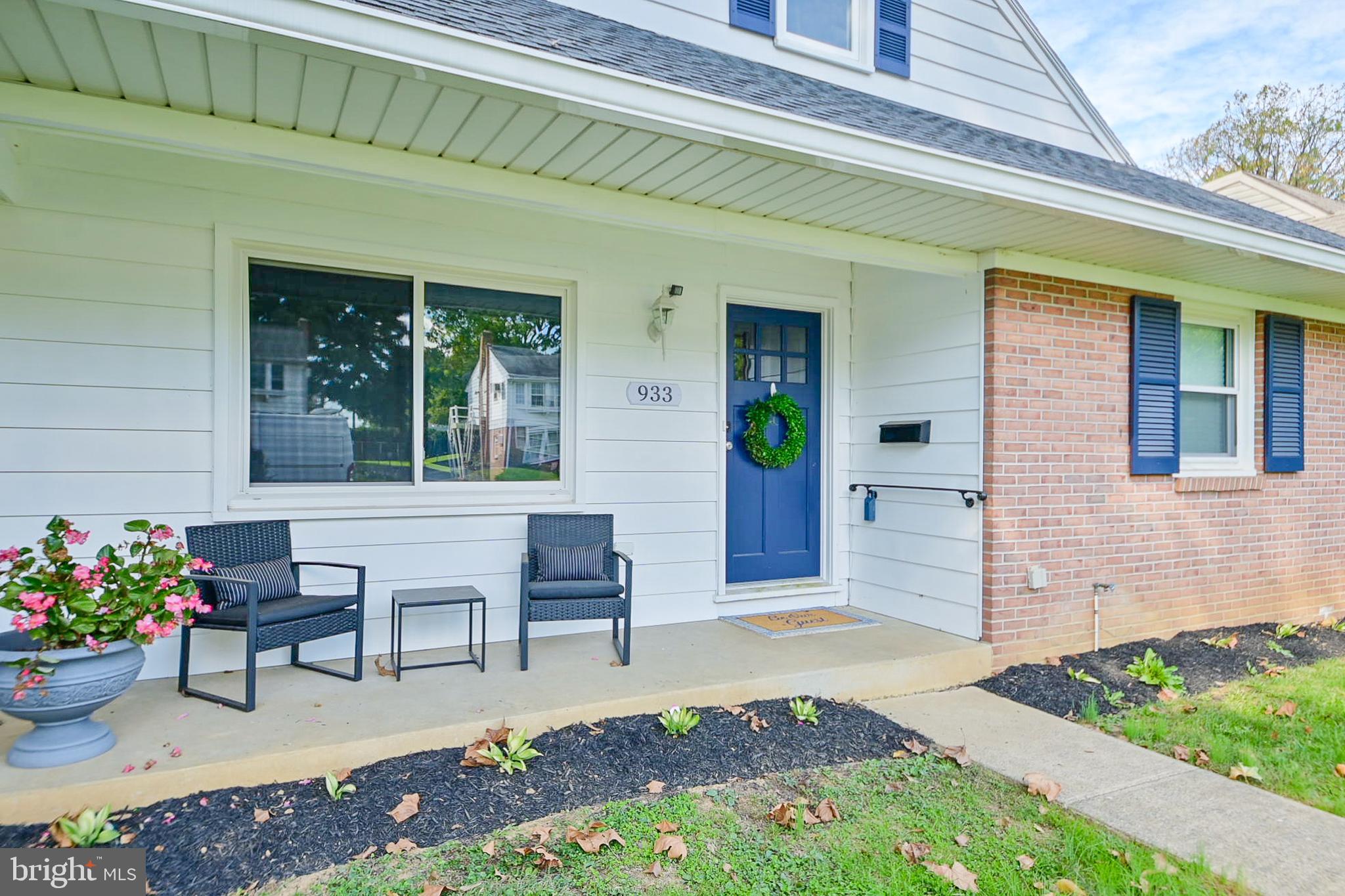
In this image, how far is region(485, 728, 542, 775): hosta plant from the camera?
2869mm

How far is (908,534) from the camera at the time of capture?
5.02m

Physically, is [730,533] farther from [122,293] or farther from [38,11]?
[38,11]

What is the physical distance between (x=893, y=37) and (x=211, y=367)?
5.09 meters

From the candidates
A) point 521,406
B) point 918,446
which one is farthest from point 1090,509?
point 521,406

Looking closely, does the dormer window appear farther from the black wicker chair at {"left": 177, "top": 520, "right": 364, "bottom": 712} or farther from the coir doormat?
the black wicker chair at {"left": 177, "top": 520, "right": 364, "bottom": 712}

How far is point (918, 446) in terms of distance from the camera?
497 cm

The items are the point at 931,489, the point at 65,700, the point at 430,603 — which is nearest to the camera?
the point at 65,700

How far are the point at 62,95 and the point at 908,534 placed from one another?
475 centimetres

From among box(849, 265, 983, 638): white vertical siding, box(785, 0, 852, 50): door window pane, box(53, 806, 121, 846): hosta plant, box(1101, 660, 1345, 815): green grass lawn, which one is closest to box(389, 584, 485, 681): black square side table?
box(53, 806, 121, 846): hosta plant

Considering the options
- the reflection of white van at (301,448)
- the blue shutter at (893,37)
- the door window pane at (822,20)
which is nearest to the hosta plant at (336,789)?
the reflection of white van at (301,448)

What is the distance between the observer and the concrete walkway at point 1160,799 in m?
2.43

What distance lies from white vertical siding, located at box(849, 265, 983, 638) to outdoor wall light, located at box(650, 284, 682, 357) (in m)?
1.54

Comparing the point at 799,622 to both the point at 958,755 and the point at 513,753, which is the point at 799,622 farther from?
the point at 513,753

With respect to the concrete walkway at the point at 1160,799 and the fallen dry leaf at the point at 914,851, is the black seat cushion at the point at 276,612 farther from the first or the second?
the concrete walkway at the point at 1160,799
